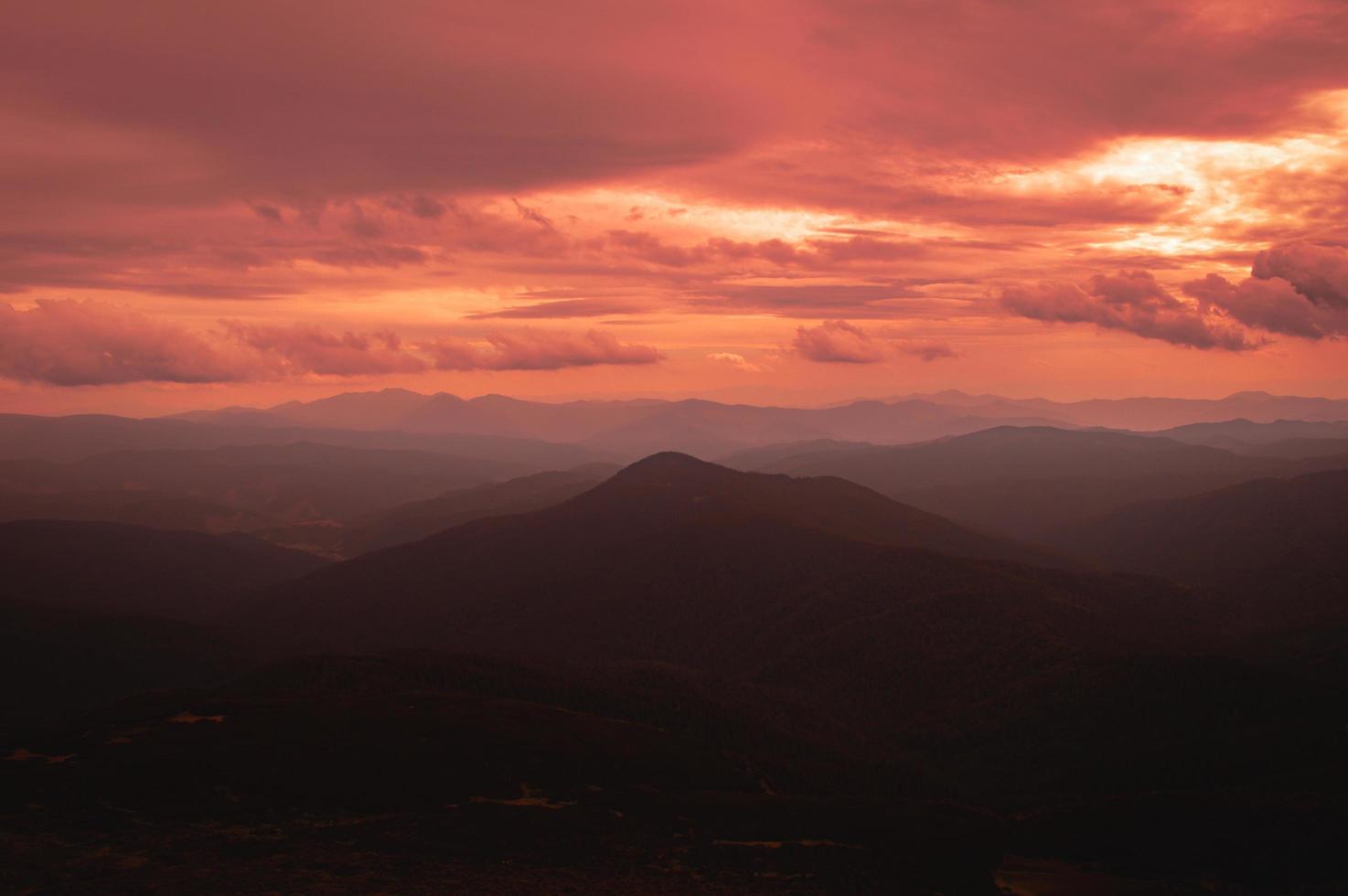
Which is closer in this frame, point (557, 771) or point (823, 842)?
point (823, 842)

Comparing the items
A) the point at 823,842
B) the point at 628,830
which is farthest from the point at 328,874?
the point at 823,842

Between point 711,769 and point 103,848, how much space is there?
376 ft

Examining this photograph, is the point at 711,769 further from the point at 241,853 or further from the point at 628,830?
the point at 241,853

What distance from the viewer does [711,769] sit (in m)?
194

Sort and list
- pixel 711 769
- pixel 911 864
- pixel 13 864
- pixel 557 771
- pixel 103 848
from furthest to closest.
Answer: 1. pixel 711 769
2. pixel 557 771
3. pixel 911 864
4. pixel 103 848
5. pixel 13 864

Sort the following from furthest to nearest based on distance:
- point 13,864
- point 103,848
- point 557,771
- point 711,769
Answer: point 711,769 < point 557,771 < point 103,848 < point 13,864

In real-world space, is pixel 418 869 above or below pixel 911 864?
above

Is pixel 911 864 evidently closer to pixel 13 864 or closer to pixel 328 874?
pixel 328 874

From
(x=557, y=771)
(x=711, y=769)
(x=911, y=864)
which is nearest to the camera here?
(x=911, y=864)

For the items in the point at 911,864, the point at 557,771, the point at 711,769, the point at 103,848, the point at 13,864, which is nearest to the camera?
the point at 13,864

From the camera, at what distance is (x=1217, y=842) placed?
501 ft

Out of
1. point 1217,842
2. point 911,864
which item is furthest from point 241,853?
point 1217,842

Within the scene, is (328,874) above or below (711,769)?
above

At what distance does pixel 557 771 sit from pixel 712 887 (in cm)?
5983
